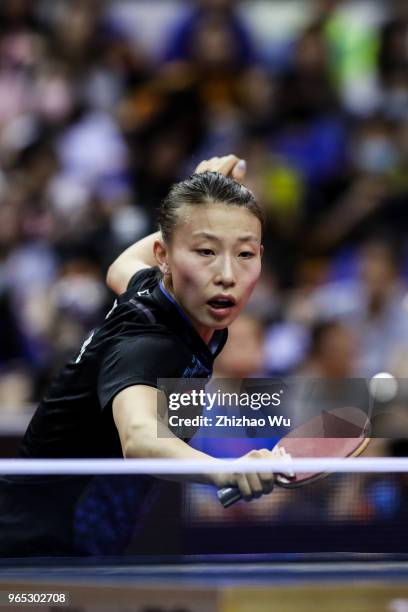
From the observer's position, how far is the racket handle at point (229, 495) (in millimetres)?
2115

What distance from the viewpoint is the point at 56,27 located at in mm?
7355

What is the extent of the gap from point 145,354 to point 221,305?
0.74 ft

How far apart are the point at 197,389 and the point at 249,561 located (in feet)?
1.21

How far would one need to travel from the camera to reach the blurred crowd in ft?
18.8

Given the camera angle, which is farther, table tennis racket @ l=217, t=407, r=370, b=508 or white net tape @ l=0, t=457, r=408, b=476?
table tennis racket @ l=217, t=407, r=370, b=508

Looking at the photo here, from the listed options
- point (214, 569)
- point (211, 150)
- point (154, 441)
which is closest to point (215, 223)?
point (154, 441)

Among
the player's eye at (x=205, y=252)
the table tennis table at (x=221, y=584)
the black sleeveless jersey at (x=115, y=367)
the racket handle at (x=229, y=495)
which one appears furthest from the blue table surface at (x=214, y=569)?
the player's eye at (x=205, y=252)

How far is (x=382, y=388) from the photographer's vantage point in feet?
8.18

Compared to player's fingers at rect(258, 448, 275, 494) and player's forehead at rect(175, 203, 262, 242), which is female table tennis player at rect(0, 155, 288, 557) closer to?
player's forehead at rect(175, 203, 262, 242)

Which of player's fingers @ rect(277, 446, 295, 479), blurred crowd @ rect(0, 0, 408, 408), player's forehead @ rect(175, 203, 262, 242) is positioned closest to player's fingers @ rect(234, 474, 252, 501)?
player's fingers @ rect(277, 446, 295, 479)

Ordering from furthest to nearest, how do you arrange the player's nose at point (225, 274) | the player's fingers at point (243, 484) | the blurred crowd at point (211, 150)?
1. the blurred crowd at point (211, 150)
2. the player's nose at point (225, 274)
3. the player's fingers at point (243, 484)

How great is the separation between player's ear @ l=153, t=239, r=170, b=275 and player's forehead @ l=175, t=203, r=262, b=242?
3.9 inches

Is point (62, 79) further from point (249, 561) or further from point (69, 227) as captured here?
point (249, 561)

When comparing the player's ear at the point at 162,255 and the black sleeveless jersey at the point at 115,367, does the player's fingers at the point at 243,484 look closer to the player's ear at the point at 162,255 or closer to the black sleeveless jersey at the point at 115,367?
the black sleeveless jersey at the point at 115,367
